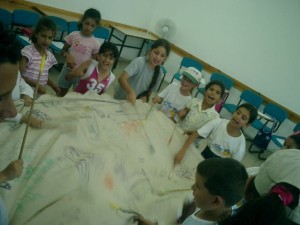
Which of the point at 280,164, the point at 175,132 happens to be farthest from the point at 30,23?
the point at 280,164

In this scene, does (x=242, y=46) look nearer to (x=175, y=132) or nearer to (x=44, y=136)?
(x=175, y=132)

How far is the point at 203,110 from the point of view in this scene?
101 inches

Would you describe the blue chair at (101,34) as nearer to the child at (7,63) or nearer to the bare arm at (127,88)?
the bare arm at (127,88)

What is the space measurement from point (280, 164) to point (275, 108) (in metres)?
3.84

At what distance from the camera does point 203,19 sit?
6184 mm

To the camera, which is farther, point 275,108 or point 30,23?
point 275,108

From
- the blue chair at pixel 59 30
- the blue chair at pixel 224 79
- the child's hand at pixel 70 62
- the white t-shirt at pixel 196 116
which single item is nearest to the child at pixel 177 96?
the white t-shirt at pixel 196 116

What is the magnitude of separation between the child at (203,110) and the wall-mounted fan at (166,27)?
12.9 feet

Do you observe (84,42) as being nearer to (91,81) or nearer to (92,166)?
(91,81)

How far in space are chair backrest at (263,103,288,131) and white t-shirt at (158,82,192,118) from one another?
2.95 meters

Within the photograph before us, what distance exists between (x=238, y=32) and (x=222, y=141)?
404 cm

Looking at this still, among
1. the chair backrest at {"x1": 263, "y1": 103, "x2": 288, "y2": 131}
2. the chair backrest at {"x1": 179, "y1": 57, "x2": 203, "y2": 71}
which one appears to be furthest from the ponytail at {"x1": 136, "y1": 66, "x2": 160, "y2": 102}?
the chair backrest at {"x1": 179, "y1": 57, "x2": 203, "y2": 71}

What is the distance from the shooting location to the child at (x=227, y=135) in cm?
236

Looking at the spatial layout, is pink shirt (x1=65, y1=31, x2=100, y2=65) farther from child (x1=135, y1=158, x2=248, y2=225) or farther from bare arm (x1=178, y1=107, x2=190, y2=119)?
child (x1=135, y1=158, x2=248, y2=225)
